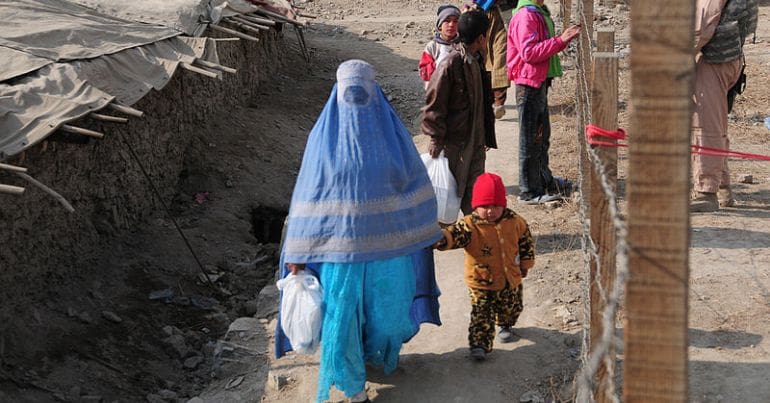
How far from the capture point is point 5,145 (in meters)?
5.18

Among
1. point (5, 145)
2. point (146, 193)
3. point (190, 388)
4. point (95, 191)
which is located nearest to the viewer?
point (5, 145)

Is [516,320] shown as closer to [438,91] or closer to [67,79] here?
[438,91]

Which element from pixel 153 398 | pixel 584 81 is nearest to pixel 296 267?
pixel 153 398

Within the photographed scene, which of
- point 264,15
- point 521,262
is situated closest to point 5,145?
point 521,262

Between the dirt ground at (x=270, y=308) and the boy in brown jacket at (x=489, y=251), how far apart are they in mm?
292

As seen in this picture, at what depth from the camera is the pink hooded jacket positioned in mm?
6215

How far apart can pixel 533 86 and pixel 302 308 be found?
3030mm

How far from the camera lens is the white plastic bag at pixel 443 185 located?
581 centimetres

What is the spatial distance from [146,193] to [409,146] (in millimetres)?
4051

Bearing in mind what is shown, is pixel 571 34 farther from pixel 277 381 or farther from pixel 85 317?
pixel 85 317

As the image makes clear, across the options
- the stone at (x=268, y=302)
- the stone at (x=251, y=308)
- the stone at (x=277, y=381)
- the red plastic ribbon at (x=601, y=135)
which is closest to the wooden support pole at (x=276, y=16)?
the stone at (x=251, y=308)

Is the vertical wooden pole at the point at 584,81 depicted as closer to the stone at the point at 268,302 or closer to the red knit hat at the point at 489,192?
the red knit hat at the point at 489,192

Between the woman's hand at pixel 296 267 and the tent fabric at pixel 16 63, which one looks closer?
the woman's hand at pixel 296 267

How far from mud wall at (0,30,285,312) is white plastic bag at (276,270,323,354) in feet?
7.68
